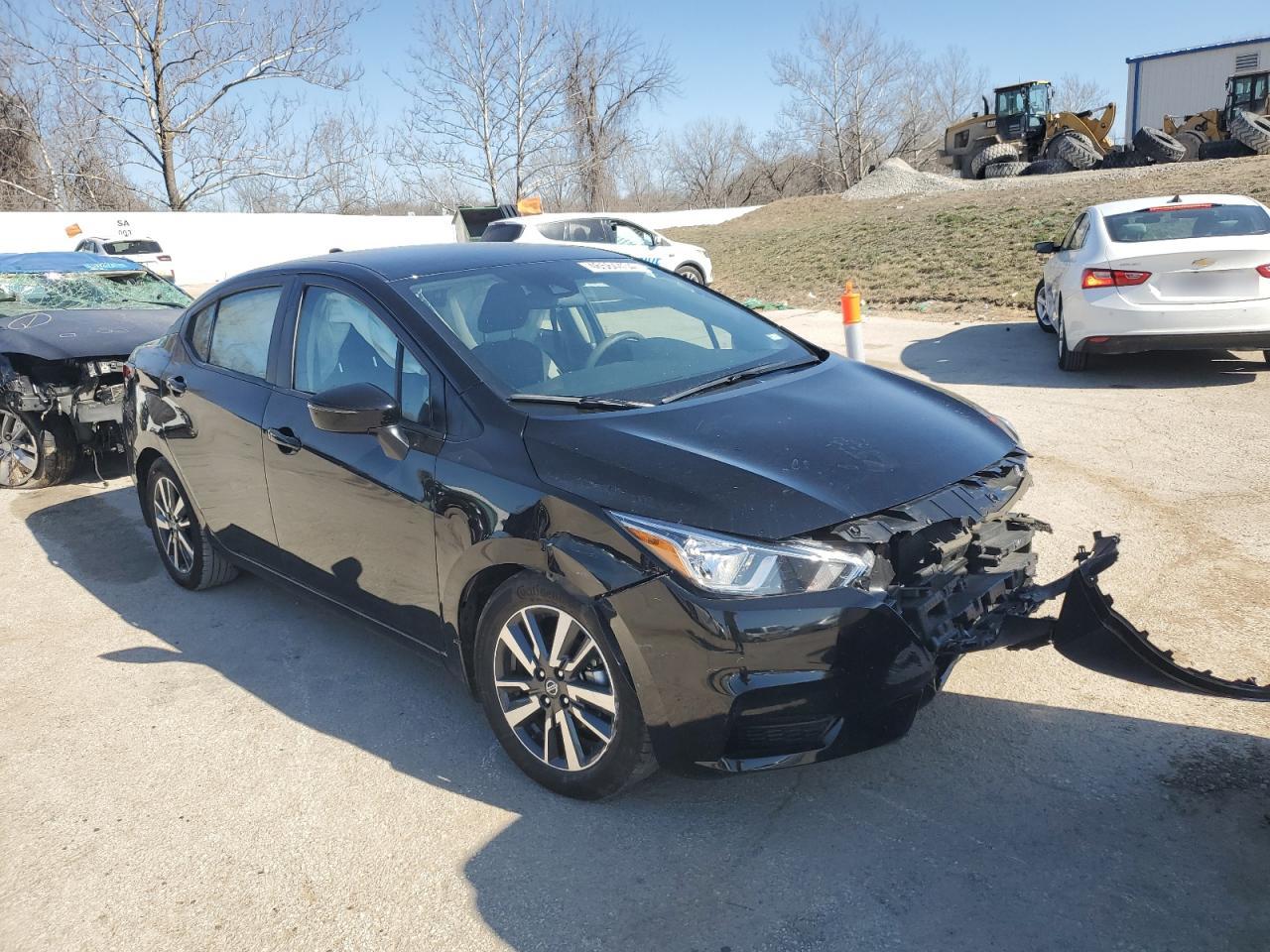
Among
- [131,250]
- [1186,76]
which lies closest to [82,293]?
[131,250]

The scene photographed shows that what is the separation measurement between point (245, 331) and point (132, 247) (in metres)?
22.6

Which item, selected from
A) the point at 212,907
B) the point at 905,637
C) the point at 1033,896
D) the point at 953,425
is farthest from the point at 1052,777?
the point at 212,907

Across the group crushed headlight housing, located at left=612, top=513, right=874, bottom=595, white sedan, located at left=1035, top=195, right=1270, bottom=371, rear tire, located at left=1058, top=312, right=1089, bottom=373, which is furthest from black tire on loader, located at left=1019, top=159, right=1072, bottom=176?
crushed headlight housing, located at left=612, top=513, right=874, bottom=595

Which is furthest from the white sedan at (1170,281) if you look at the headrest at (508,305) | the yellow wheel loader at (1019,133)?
the yellow wheel loader at (1019,133)

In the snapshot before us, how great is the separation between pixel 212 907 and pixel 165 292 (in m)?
7.51

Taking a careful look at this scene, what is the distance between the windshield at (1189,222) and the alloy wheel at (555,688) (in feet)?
24.5

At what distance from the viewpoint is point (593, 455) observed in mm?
3051

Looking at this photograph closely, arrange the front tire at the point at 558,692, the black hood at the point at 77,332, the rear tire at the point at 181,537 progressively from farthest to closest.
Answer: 1. the black hood at the point at 77,332
2. the rear tire at the point at 181,537
3. the front tire at the point at 558,692

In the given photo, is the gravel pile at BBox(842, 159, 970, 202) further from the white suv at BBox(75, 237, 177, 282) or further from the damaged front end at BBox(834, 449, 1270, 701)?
the damaged front end at BBox(834, 449, 1270, 701)

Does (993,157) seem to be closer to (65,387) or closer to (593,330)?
(65,387)

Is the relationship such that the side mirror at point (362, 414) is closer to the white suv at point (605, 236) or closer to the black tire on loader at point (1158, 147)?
the white suv at point (605, 236)

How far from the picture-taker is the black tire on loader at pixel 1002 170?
27.7 meters

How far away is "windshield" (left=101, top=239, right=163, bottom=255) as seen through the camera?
23.1 m

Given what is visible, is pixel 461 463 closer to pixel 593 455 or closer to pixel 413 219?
pixel 593 455
